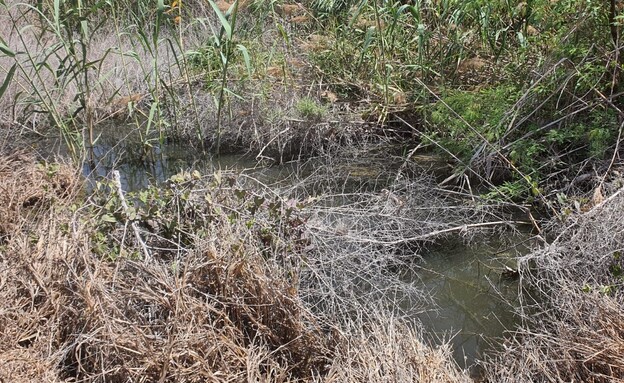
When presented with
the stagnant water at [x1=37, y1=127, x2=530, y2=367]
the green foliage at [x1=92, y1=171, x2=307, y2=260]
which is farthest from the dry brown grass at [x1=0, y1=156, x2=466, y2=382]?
the stagnant water at [x1=37, y1=127, x2=530, y2=367]

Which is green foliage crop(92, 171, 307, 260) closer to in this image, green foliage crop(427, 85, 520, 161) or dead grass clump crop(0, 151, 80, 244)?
dead grass clump crop(0, 151, 80, 244)

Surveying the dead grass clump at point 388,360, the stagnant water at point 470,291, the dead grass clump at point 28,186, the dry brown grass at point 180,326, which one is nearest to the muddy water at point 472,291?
the stagnant water at point 470,291

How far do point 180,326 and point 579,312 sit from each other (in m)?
1.71

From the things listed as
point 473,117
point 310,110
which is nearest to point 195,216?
point 473,117

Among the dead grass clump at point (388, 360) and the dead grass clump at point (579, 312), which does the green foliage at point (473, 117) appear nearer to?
A: the dead grass clump at point (579, 312)

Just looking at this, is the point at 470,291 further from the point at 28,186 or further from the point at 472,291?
the point at 28,186

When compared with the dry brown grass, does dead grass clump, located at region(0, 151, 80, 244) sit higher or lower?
lower

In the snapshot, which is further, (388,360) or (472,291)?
(472,291)

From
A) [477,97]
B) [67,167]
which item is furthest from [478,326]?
[67,167]

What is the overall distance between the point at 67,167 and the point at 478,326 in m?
3.29

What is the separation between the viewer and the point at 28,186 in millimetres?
4648

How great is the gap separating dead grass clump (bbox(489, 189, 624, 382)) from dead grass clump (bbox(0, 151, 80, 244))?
2.78 metres

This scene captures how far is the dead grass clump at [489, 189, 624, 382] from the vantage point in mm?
2666

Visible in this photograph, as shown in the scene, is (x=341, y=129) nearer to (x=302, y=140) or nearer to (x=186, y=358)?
(x=302, y=140)
